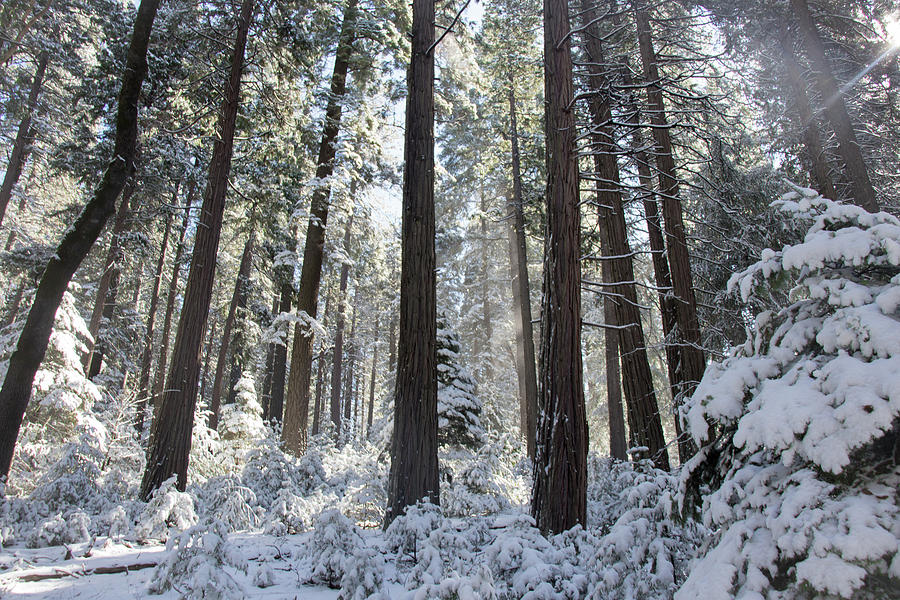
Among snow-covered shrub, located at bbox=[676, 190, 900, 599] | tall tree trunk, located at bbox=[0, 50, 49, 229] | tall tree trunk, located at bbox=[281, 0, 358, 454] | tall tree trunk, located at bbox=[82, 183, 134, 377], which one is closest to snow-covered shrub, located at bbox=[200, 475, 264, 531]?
tall tree trunk, located at bbox=[281, 0, 358, 454]

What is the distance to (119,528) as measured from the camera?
5168 millimetres

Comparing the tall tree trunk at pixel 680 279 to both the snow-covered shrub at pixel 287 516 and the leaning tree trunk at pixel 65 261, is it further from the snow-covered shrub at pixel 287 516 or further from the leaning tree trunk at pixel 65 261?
the leaning tree trunk at pixel 65 261

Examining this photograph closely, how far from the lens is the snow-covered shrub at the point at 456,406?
996 cm

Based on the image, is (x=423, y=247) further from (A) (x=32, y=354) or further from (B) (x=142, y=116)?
(B) (x=142, y=116)

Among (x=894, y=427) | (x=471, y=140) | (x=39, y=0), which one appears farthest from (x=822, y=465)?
(x=471, y=140)

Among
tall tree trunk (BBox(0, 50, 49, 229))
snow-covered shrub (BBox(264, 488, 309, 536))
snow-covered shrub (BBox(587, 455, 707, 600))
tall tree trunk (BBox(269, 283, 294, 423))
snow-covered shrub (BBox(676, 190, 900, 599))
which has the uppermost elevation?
tall tree trunk (BBox(0, 50, 49, 229))

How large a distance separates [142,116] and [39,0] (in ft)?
10.5

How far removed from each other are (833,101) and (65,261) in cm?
1534

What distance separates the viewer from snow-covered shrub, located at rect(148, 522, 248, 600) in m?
2.78

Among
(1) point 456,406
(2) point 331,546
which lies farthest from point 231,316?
(2) point 331,546

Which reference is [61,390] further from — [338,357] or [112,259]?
[338,357]

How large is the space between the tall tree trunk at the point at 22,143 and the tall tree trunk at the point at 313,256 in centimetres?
993

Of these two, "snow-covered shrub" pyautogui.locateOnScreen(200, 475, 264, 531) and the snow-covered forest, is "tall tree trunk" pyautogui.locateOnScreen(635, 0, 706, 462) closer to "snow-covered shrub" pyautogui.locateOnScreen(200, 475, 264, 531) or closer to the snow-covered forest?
the snow-covered forest

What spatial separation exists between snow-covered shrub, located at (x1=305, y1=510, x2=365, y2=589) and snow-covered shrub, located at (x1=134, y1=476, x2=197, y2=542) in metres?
2.55
